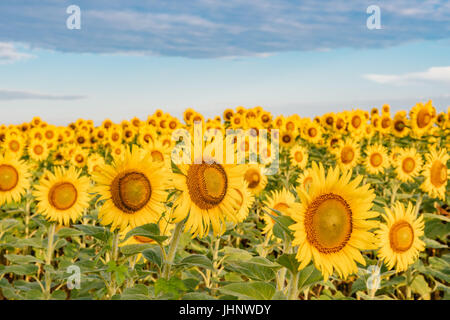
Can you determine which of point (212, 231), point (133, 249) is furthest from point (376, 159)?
point (133, 249)

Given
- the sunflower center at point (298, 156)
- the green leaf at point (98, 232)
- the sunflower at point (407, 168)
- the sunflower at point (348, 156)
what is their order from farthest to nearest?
the sunflower center at point (298, 156), the sunflower at point (348, 156), the sunflower at point (407, 168), the green leaf at point (98, 232)

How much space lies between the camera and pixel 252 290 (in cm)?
227

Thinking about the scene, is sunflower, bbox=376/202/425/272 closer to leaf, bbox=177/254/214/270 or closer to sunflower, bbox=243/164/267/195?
leaf, bbox=177/254/214/270

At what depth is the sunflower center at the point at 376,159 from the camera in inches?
369

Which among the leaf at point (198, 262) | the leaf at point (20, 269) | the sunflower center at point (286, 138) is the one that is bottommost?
the leaf at point (20, 269)

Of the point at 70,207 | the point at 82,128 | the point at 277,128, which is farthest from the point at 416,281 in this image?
the point at 82,128

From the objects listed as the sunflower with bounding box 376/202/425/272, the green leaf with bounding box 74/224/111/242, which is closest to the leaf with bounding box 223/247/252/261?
the green leaf with bounding box 74/224/111/242

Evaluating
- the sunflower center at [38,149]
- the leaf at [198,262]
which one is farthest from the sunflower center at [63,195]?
the sunflower center at [38,149]

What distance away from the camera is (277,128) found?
1305cm

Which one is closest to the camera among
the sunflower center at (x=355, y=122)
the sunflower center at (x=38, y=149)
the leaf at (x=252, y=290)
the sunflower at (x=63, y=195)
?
the leaf at (x=252, y=290)

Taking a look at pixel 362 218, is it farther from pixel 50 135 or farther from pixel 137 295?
pixel 50 135

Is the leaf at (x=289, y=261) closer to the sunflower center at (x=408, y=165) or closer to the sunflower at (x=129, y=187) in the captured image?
the sunflower at (x=129, y=187)

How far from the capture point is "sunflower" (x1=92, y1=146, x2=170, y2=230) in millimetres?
2986

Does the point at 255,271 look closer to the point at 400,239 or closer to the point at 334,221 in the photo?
the point at 334,221
